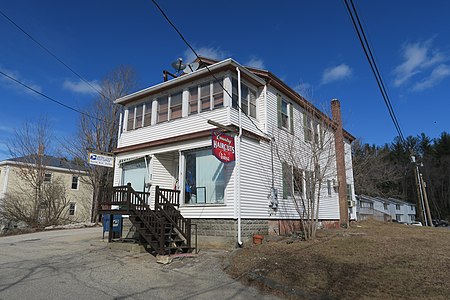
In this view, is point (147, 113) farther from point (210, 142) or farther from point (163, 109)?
point (210, 142)

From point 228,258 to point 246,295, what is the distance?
3068 millimetres

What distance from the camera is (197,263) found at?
28.9ft

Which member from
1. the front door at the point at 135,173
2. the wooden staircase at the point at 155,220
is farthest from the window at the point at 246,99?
the front door at the point at 135,173

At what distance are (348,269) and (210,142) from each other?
634cm

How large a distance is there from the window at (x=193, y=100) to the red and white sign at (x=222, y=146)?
252 cm

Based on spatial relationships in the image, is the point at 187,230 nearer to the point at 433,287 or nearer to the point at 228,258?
the point at 228,258

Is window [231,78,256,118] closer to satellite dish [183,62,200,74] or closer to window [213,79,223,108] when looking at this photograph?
window [213,79,223,108]

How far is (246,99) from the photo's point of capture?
12.9 meters

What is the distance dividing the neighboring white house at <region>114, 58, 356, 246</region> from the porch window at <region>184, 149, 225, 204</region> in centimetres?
4

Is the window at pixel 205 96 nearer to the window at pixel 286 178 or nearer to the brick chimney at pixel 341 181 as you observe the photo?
the window at pixel 286 178

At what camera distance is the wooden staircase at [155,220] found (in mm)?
9664

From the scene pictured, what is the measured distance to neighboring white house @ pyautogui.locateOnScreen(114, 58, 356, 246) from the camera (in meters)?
11.3

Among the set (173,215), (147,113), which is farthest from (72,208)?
(173,215)

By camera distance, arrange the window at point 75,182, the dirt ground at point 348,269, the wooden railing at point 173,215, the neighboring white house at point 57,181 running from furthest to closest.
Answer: the window at point 75,182
the neighboring white house at point 57,181
the wooden railing at point 173,215
the dirt ground at point 348,269
